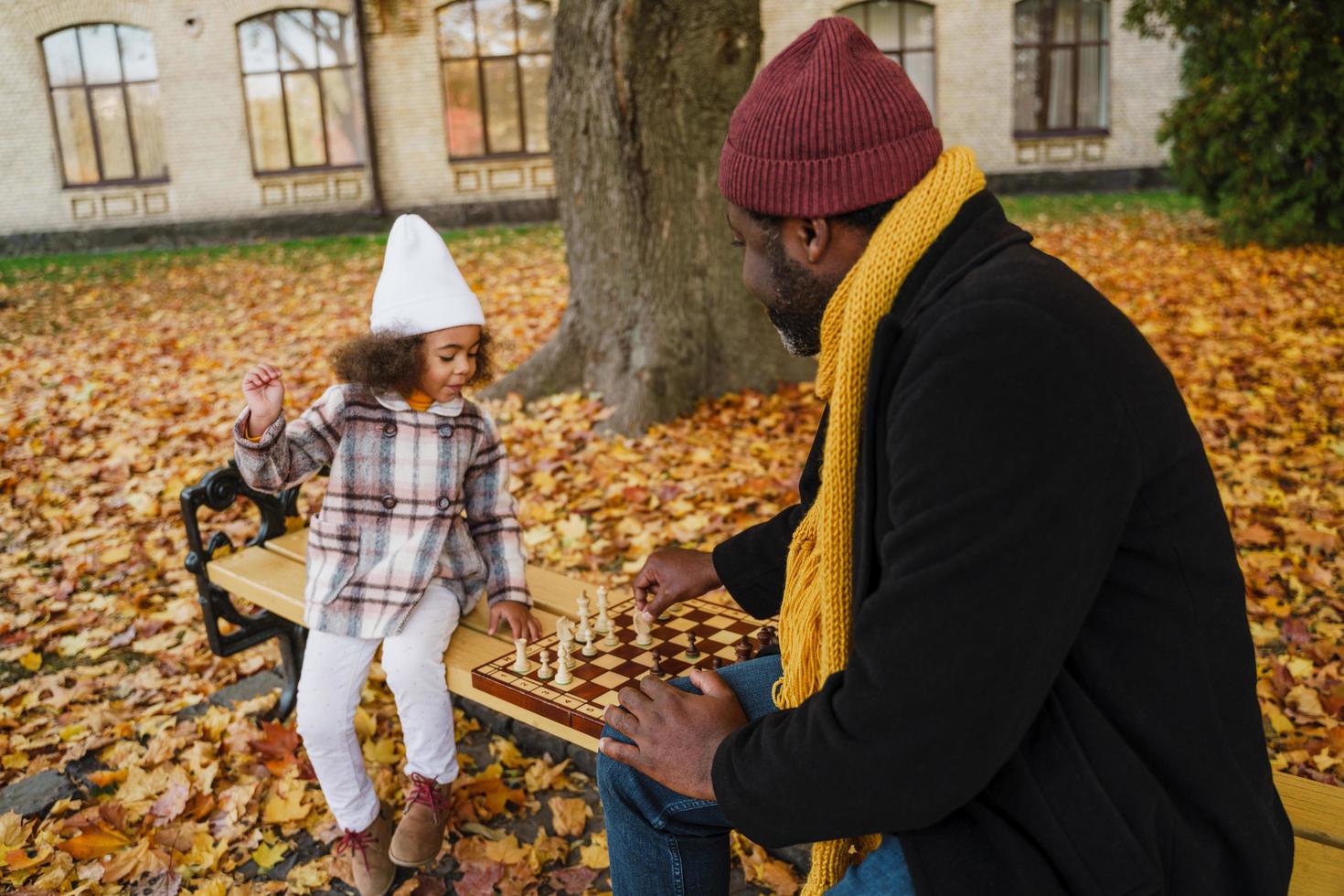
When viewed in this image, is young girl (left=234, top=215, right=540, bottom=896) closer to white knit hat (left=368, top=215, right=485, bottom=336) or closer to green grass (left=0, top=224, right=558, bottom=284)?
white knit hat (left=368, top=215, right=485, bottom=336)

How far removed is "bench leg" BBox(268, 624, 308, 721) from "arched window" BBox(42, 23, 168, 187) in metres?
18.5

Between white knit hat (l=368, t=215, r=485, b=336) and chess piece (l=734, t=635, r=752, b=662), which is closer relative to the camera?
chess piece (l=734, t=635, r=752, b=662)

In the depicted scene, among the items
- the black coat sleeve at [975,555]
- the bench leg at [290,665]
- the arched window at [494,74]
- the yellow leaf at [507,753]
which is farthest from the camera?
the arched window at [494,74]

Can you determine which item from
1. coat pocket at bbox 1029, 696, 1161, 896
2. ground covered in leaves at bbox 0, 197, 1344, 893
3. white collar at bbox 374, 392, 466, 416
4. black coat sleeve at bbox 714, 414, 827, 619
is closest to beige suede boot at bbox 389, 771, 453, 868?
ground covered in leaves at bbox 0, 197, 1344, 893

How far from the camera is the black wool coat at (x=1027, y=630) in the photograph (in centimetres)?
134

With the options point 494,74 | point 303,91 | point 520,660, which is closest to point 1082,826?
point 520,660

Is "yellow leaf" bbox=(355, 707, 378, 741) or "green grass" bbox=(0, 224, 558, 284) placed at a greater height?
"green grass" bbox=(0, 224, 558, 284)

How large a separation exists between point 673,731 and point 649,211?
15.5 feet

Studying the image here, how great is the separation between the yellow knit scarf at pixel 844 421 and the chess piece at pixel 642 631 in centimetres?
82

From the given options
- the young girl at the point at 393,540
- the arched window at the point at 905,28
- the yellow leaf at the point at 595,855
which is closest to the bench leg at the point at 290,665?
the young girl at the point at 393,540

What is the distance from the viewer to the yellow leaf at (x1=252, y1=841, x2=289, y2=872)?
3.04 meters

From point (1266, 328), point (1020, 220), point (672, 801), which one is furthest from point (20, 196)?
point (672, 801)

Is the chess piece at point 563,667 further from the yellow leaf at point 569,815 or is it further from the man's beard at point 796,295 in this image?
the man's beard at point 796,295

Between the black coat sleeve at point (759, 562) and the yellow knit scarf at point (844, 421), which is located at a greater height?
the yellow knit scarf at point (844, 421)
